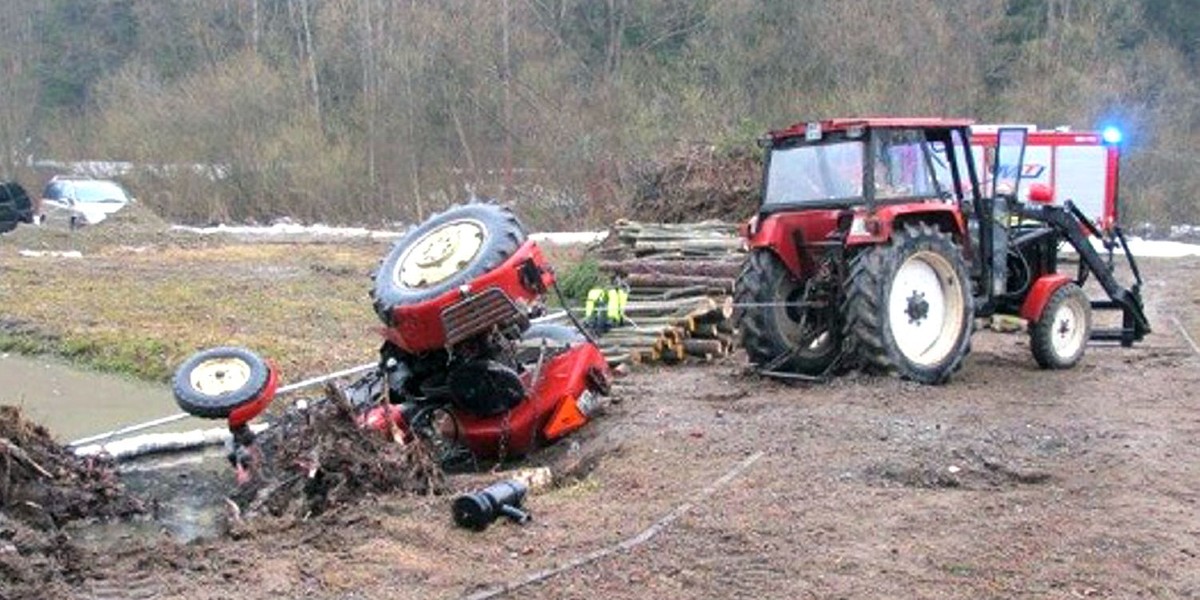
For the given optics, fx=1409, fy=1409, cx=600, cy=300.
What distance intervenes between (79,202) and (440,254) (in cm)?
2801

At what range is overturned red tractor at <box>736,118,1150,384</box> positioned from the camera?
10.6 m

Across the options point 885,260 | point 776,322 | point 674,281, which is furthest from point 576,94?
point 885,260

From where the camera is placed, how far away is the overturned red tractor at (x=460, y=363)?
8375mm

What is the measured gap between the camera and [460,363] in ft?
29.0

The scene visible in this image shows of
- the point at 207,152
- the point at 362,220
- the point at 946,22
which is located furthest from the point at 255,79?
the point at 946,22

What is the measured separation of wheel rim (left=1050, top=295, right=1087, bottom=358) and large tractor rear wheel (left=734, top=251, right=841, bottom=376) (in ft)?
7.14

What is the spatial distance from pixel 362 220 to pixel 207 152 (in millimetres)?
7187

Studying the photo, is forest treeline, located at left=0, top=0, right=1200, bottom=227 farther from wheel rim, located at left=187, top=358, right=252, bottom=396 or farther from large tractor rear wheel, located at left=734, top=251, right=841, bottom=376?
wheel rim, located at left=187, top=358, right=252, bottom=396

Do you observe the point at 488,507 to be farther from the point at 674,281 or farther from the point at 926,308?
the point at 674,281

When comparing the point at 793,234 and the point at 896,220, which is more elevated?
the point at 896,220

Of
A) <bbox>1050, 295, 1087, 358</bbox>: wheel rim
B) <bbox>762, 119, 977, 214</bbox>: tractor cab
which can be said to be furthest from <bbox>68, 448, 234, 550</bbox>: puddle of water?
<bbox>1050, 295, 1087, 358</bbox>: wheel rim

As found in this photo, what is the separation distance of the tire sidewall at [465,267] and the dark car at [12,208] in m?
24.1

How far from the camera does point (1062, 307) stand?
12055 millimetres

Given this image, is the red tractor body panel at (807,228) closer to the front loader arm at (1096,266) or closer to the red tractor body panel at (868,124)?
the red tractor body panel at (868,124)
